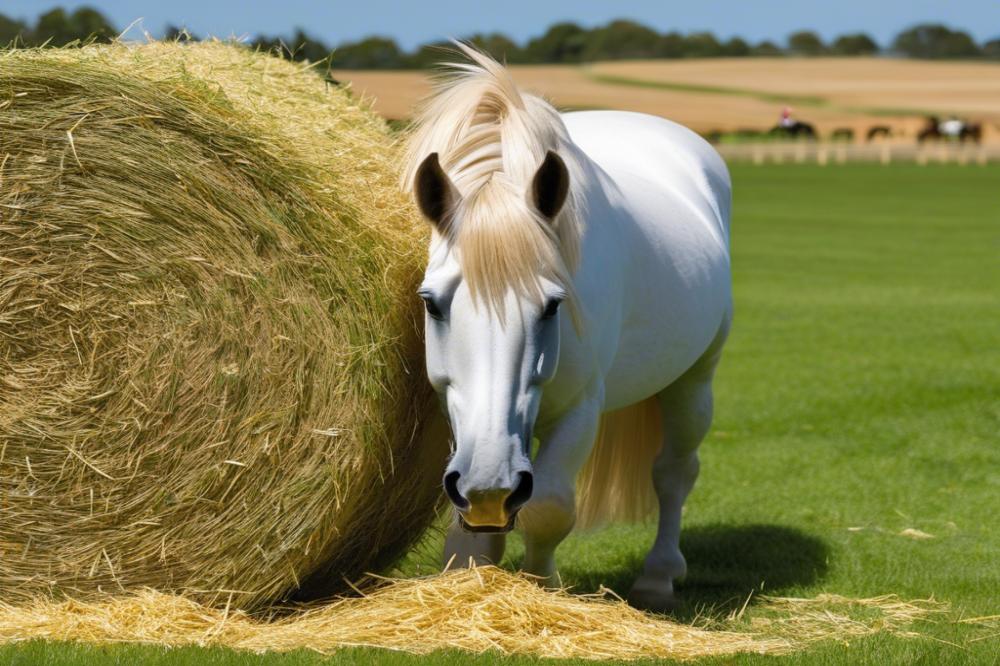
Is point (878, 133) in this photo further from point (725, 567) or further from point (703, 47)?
point (725, 567)

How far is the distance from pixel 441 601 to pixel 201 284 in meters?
1.26

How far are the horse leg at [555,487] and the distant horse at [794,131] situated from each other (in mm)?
61501

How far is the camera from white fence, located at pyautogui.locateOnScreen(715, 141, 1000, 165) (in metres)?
56.5

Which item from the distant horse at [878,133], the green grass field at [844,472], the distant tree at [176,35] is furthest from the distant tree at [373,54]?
the distant tree at [176,35]

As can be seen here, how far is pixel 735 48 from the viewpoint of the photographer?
107500 millimetres

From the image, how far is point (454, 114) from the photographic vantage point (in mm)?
4473

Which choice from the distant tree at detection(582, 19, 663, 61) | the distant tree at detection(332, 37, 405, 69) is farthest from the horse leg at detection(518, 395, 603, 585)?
the distant tree at detection(582, 19, 663, 61)

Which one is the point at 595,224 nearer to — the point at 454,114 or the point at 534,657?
the point at 454,114

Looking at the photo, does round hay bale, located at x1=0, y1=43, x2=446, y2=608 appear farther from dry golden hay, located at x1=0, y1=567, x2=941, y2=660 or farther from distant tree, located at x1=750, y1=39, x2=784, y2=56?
distant tree, located at x1=750, y1=39, x2=784, y2=56

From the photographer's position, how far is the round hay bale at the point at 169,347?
441 cm

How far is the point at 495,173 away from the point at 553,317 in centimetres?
50

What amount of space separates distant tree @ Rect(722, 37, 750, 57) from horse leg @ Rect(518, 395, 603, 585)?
347 feet

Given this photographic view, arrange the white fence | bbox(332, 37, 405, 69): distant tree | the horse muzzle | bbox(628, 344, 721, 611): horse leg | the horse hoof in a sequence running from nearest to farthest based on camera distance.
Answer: the horse muzzle, the horse hoof, bbox(628, 344, 721, 611): horse leg, the white fence, bbox(332, 37, 405, 69): distant tree

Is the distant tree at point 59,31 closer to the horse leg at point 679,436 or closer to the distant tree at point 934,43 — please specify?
the horse leg at point 679,436
